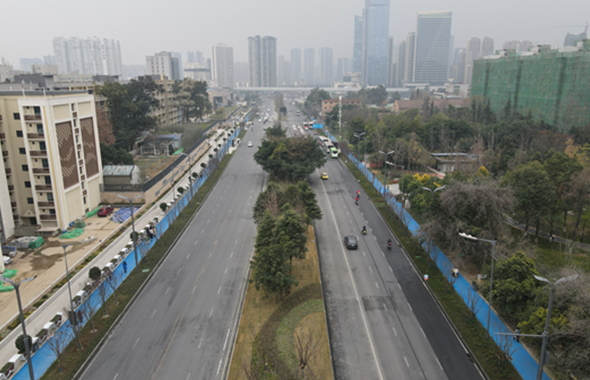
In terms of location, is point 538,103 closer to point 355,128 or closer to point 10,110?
point 355,128

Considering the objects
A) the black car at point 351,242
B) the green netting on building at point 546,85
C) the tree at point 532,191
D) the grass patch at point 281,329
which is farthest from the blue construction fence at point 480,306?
the green netting on building at point 546,85

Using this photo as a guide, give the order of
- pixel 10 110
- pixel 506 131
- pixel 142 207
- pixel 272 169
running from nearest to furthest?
1. pixel 10 110
2. pixel 142 207
3. pixel 272 169
4. pixel 506 131

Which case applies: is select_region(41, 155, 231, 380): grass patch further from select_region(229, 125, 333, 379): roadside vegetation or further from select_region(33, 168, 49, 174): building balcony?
select_region(33, 168, 49, 174): building balcony

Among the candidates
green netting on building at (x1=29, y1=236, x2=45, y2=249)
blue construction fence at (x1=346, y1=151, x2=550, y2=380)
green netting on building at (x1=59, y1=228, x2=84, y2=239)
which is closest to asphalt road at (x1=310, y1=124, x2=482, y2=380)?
blue construction fence at (x1=346, y1=151, x2=550, y2=380)

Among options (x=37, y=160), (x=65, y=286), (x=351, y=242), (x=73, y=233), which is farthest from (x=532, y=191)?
(x=37, y=160)

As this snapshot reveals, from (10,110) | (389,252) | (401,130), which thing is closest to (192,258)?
(389,252)

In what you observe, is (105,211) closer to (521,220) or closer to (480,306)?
(480,306)

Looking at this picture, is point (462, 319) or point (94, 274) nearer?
point (462, 319)
